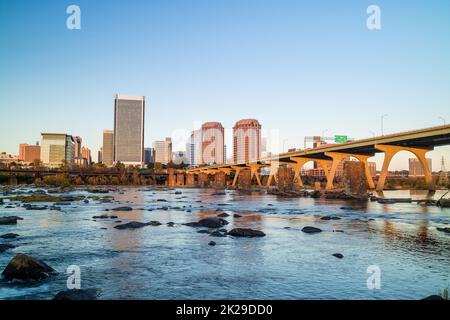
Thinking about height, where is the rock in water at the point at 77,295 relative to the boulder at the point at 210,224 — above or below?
above

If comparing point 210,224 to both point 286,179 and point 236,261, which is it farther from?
point 286,179

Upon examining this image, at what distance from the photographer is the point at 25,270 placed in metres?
16.4

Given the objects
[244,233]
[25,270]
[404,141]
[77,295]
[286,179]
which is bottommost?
[244,233]

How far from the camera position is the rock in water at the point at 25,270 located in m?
16.3

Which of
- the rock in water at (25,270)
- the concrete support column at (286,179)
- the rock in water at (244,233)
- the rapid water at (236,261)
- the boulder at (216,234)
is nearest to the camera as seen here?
the rapid water at (236,261)

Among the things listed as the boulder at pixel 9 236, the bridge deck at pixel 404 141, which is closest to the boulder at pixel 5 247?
the boulder at pixel 9 236

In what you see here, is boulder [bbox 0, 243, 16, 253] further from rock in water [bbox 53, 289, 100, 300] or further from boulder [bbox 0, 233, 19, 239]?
rock in water [bbox 53, 289, 100, 300]

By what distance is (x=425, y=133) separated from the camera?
73812 millimetres

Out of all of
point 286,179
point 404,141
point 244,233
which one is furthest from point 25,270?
point 286,179

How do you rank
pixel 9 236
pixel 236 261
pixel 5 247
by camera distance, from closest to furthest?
pixel 236 261 < pixel 5 247 < pixel 9 236

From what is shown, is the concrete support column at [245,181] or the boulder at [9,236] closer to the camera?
the boulder at [9,236]

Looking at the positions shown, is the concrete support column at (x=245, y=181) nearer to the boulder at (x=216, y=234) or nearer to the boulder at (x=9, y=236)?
the boulder at (x=216, y=234)
